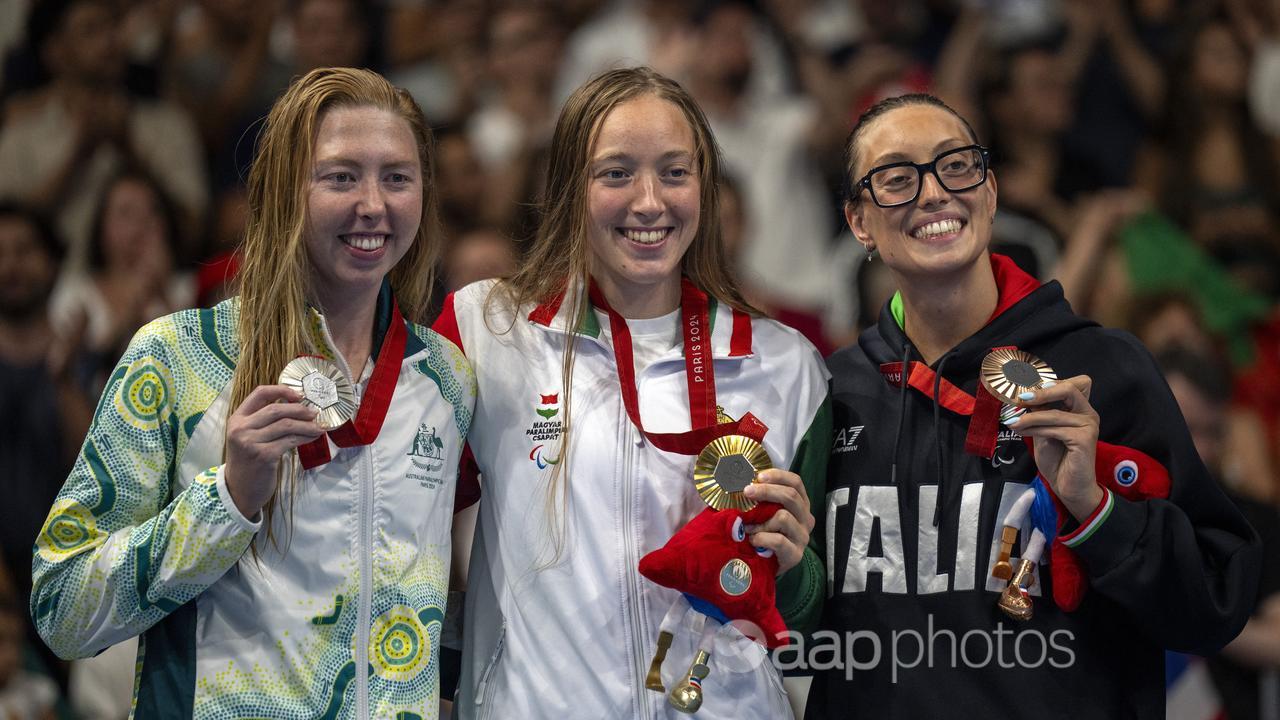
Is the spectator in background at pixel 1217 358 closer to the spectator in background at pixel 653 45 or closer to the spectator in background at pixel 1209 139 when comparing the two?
the spectator in background at pixel 1209 139

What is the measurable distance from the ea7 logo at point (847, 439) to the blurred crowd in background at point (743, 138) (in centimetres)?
243

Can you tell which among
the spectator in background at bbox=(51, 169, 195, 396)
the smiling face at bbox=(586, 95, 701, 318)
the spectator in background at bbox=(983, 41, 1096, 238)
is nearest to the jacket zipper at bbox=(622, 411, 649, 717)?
the smiling face at bbox=(586, 95, 701, 318)

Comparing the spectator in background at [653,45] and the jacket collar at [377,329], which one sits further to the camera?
the spectator in background at [653,45]

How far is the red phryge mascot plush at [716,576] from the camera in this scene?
2.85 metres

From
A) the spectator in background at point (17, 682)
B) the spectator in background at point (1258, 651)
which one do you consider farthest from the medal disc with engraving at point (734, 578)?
the spectator in background at point (17, 682)

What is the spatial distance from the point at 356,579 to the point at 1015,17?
5.78 meters

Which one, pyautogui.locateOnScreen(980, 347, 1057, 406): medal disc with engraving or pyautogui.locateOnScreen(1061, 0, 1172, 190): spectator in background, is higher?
pyautogui.locateOnScreen(1061, 0, 1172, 190): spectator in background

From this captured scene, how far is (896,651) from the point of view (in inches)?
122

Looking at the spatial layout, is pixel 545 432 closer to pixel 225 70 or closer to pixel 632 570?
pixel 632 570

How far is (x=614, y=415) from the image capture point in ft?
10.2

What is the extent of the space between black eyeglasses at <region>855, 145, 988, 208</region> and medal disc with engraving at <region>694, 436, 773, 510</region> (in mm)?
741

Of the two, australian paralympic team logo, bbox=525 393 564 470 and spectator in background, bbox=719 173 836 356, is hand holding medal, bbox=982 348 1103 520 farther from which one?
spectator in background, bbox=719 173 836 356

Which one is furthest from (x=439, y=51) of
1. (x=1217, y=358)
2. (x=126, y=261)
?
(x=1217, y=358)

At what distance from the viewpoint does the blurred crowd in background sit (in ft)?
20.5
